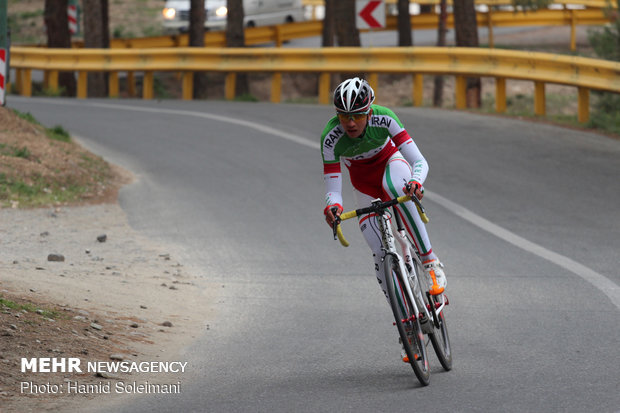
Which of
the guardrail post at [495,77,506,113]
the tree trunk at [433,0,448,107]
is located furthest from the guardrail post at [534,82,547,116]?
the tree trunk at [433,0,448,107]

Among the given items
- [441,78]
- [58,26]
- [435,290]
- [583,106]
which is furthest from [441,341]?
[58,26]

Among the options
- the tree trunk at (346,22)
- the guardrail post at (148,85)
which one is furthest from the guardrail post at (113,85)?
the tree trunk at (346,22)

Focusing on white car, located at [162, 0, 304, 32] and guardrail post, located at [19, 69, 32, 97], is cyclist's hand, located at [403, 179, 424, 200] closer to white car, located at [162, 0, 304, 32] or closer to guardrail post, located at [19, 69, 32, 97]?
guardrail post, located at [19, 69, 32, 97]

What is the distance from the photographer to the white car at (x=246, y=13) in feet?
145

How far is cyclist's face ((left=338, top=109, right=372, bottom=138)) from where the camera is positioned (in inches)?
286

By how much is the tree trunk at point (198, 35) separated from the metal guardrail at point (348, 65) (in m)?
3.63

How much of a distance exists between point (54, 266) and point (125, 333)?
245cm

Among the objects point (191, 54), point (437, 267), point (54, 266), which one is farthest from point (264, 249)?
point (191, 54)

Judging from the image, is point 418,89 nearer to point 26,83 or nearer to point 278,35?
point 26,83

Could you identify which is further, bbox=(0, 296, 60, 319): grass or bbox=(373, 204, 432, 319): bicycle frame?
bbox=(0, 296, 60, 319): grass

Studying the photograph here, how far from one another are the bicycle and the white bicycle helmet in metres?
0.60

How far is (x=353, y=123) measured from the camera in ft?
23.9

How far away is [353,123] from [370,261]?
4450 millimetres

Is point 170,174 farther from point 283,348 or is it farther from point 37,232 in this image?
point 283,348
